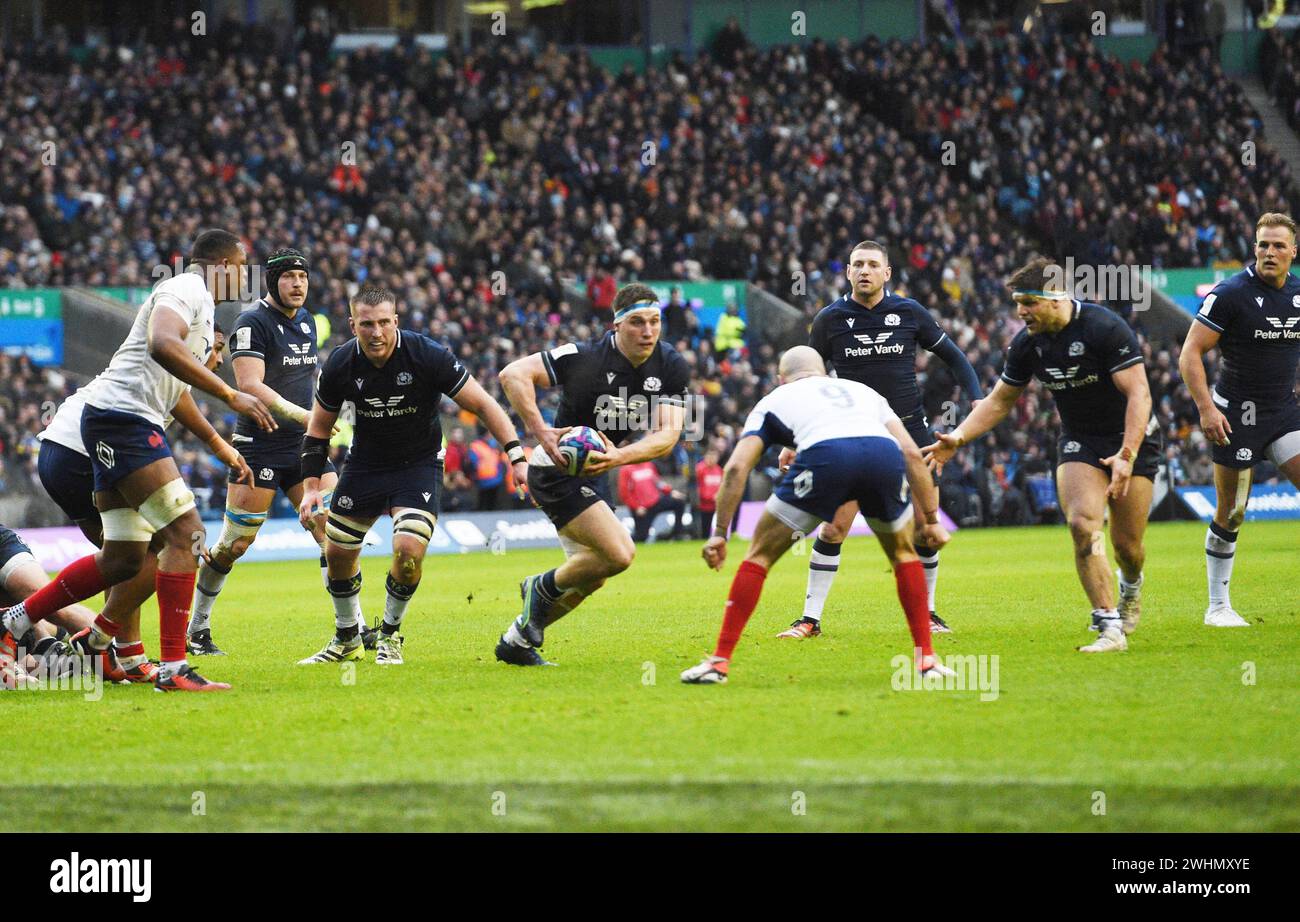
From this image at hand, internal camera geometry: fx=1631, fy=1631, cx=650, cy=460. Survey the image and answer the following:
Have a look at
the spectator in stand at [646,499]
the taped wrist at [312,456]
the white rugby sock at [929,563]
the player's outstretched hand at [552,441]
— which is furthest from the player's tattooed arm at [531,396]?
the spectator in stand at [646,499]

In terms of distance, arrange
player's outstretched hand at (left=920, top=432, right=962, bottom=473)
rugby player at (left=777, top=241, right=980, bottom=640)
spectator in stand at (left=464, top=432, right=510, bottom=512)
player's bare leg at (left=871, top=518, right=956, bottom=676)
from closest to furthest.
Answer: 1. player's bare leg at (left=871, top=518, right=956, bottom=676)
2. player's outstretched hand at (left=920, top=432, right=962, bottom=473)
3. rugby player at (left=777, top=241, right=980, bottom=640)
4. spectator in stand at (left=464, top=432, right=510, bottom=512)

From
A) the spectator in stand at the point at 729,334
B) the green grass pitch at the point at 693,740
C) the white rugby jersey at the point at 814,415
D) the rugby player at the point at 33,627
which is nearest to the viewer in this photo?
the green grass pitch at the point at 693,740

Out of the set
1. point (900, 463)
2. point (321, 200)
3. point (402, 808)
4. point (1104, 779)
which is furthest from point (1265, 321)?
point (321, 200)

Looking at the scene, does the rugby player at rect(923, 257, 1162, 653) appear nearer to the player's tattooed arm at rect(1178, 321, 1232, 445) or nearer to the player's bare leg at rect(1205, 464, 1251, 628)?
the player's tattooed arm at rect(1178, 321, 1232, 445)

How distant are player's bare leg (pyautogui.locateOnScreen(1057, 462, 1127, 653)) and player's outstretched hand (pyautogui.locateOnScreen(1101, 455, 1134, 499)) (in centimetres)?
18

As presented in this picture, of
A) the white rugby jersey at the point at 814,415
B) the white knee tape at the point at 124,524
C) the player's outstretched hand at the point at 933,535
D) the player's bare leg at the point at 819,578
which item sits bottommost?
the player's bare leg at the point at 819,578

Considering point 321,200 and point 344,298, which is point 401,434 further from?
point 321,200

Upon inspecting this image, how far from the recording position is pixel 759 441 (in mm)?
8625

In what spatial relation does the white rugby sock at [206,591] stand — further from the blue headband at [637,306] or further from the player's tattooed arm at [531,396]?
the blue headband at [637,306]

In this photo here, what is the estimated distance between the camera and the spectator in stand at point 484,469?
2620 centimetres

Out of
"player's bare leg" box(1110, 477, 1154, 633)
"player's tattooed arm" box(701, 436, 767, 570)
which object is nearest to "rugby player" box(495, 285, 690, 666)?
"player's tattooed arm" box(701, 436, 767, 570)

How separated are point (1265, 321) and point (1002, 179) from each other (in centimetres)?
2689

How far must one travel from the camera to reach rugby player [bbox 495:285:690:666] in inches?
390

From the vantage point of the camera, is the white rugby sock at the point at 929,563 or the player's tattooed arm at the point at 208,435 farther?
the white rugby sock at the point at 929,563
